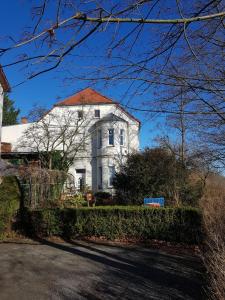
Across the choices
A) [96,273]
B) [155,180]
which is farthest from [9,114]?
[96,273]

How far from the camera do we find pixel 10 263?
9328 mm

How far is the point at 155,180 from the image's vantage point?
18.8 meters

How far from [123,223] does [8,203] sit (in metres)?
4.22

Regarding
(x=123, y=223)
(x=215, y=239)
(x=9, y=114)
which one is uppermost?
(x=9, y=114)

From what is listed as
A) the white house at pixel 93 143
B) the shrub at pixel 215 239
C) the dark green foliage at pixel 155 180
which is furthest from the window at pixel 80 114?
the shrub at pixel 215 239

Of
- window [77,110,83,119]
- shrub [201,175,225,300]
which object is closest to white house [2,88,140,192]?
window [77,110,83,119]

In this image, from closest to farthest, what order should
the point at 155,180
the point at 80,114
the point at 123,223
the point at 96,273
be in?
the point at 96,273, the point at 123,223, the point at 155,180, the point at 80,114

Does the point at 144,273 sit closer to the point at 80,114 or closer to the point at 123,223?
the point at 123,223

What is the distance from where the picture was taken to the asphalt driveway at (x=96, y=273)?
21.6ft

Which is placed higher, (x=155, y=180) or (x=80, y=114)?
(x=80, y=114)

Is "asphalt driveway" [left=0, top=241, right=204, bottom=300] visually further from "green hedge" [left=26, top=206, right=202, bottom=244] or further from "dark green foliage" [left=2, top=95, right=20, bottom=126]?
"dark green foliage" [left=2, top=95, right=20, bottom=126]

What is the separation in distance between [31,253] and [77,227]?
3181 millimetres

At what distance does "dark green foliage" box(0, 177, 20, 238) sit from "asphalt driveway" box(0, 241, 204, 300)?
1709 millimetres

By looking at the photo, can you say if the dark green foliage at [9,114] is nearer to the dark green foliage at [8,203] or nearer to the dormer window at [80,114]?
the dormer window at [80,114]
